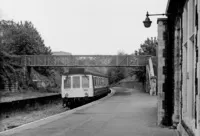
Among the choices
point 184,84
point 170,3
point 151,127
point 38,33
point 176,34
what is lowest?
point 151,127

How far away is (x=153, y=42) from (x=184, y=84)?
4159 centimetres

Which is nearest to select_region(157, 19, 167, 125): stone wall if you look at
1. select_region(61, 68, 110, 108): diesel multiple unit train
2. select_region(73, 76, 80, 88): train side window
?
select_region(61, 68, 110, 108): diesel multiple unit train

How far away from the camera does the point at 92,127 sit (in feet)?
34.5

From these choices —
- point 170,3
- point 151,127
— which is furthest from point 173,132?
point 170,3

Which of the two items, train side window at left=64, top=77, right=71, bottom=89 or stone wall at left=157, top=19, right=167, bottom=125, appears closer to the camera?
stone wall at left=157, top=19, right=167, bottom=125

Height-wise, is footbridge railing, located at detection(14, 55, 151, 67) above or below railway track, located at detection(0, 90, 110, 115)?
above

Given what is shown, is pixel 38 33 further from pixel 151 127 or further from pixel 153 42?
pixel 151 127

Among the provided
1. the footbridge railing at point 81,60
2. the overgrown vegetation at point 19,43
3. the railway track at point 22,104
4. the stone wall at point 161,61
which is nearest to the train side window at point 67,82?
the railway track at point 22,104

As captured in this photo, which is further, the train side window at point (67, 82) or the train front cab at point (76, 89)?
the train side window at point (67, 82)

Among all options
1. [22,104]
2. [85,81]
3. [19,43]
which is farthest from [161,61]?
[19,43]

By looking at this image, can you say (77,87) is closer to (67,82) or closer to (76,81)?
(76,81)

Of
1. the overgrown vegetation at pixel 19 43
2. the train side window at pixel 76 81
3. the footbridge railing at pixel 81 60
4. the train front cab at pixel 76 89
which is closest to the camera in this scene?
the train front cab at pixel 76 89

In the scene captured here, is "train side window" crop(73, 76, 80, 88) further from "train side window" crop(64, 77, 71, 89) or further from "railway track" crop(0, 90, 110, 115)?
"railway track" crop(0, 90, 110, 115)

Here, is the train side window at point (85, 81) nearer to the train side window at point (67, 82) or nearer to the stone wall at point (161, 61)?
the train side window at point (67, 82)
